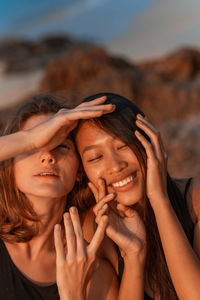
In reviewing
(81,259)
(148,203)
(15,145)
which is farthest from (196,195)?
(15,145)

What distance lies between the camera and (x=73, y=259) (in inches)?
75.0

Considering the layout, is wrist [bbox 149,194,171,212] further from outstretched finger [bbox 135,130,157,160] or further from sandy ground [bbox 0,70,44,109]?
sandy ground [bbox 0,70,44,109]

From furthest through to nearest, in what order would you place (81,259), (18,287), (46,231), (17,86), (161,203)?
(17,86) → (46,231) → (18,287) → (161,203) → (81,259)

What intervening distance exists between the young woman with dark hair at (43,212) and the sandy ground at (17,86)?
38.7 ft

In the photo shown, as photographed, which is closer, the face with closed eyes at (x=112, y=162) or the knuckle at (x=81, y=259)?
the knuckle at (x=81, y=259)

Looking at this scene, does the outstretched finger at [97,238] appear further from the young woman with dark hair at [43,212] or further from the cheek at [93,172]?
the cheek at [93,172]

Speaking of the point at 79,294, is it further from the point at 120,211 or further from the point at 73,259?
the point at 120,211

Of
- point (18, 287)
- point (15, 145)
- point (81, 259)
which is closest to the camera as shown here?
point (81, 259)

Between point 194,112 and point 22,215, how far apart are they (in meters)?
5.79

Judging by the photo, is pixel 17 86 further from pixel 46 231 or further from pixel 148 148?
pixel 148 148

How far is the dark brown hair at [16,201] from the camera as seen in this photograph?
241 cm

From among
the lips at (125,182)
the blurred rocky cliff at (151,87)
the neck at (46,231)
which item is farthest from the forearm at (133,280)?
the blurred rocky cliff at (151,87)

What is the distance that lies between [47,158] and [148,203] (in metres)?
0.73

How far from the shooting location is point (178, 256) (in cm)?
220
